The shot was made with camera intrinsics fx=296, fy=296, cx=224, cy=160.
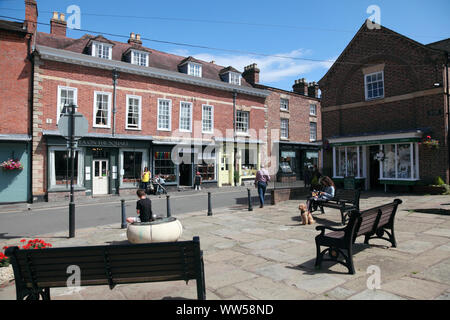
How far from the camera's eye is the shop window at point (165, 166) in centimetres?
2100

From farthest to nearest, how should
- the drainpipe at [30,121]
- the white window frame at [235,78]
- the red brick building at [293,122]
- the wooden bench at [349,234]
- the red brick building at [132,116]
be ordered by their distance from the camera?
the red brick building at [293,122], the white window frame at [235,78], the red brick building at [132,116], the drainpipe at [30,121], the wooden bench at [349,234]

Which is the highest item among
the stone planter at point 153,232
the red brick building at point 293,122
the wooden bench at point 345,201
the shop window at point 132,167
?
the red brick building at point 293,122

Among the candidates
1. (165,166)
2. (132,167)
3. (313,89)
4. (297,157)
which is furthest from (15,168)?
(313,89)

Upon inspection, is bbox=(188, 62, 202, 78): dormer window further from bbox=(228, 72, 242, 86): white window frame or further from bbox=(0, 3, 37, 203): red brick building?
bbox=(0, 3, 37, 203): red brick building

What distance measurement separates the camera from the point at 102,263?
11.1 ft

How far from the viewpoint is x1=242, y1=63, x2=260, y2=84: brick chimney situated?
28.0m

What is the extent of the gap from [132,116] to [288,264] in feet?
56.6

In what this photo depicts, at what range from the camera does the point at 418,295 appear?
12.6ft

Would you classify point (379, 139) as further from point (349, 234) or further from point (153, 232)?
point (153, 232)

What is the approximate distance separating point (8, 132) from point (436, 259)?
18.9 m

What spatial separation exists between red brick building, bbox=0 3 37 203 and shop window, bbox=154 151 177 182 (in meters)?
7.61

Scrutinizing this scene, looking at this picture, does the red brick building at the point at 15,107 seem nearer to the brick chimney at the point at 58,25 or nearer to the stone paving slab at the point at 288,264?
the brick chimney at the point at 58,25

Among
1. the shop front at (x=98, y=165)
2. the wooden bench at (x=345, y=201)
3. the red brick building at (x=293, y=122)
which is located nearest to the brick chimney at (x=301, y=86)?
the red brick building at (x=293, y=122)

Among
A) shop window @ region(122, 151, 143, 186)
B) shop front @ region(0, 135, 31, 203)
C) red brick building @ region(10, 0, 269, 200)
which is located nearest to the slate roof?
red brick building @ region(10, 0, 269, 200)
